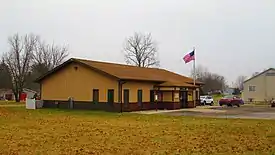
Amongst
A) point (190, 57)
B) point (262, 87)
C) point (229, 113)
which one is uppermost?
point (190, 57)

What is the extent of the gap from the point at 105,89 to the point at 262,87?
142ft

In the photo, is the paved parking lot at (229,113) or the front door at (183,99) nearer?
the paved parking lot at (229,113)

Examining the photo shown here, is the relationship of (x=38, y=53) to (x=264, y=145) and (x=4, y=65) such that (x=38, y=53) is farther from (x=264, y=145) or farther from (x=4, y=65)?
(x=264, y=145)

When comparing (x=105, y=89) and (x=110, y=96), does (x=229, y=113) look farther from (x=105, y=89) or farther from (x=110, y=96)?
(x=105, y=89)

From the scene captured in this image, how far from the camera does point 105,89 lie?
34.6 m

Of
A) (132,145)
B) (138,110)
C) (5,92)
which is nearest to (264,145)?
(132,145)

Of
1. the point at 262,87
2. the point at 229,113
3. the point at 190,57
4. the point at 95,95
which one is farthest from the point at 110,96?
the point at 262,87

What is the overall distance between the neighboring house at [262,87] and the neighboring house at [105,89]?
3284 cm

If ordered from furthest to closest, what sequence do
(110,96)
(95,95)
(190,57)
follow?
1. (190,57)
2. (95,95)
3. (110,96)

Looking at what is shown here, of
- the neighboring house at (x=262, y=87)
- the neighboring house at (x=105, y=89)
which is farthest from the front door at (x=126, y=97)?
the neighboring house at (x=262, y=87)

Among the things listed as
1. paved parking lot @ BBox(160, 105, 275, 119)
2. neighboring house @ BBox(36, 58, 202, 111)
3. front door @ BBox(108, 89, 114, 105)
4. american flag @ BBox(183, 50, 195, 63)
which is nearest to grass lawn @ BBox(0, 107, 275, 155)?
paved parking lot @ BBox(160, 105, 275, 119)

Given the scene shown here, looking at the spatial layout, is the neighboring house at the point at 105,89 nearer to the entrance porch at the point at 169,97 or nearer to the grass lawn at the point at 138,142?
the entrance porch at the point at 169,97

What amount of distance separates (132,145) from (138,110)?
914 inches

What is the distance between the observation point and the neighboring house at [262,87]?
69438 millimetres
